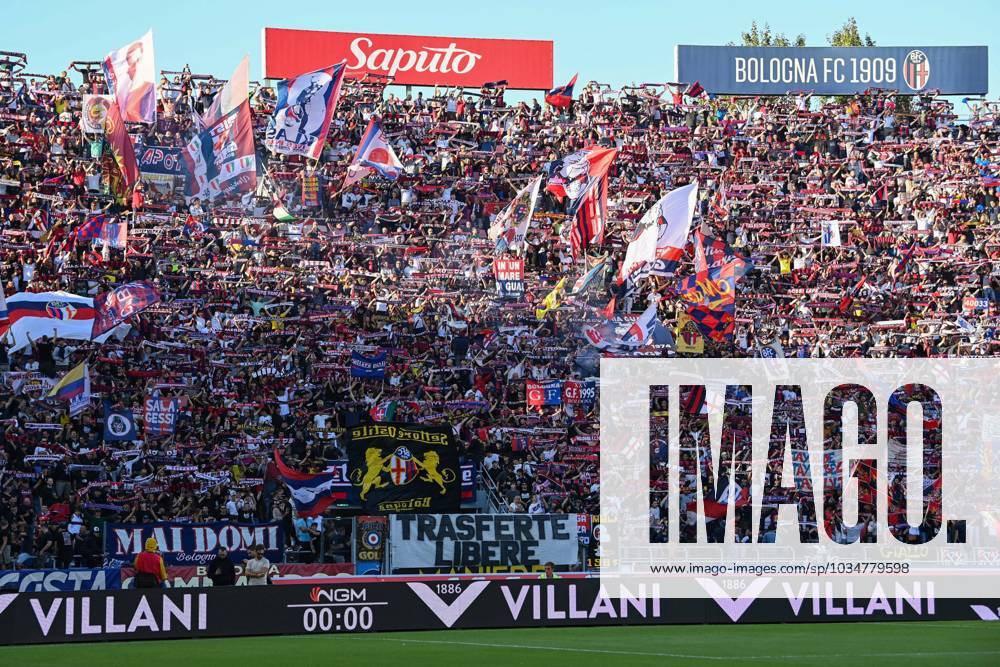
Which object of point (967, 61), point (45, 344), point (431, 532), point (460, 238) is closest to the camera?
point (431, 532)

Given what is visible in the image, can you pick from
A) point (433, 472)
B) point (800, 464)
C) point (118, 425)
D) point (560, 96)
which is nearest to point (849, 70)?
point (560, 96)

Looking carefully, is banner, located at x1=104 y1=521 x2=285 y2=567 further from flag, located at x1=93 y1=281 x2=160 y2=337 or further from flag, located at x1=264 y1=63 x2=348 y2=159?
flag, located at x1=264 y1=63 x2=348 y2=159

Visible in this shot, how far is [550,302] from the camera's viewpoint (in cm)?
3653

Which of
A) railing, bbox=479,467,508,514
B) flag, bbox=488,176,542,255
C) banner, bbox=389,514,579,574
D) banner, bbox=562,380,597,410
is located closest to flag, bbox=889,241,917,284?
flag, bbox=488,176,542,255

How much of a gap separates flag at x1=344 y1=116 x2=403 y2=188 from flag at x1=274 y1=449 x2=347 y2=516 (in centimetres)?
1223

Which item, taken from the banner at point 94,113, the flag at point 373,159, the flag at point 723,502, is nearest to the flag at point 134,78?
the banner at point 94,113

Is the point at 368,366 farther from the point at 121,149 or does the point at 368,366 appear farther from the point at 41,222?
the point at 41,222

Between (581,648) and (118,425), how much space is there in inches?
589

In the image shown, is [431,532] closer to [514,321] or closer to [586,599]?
[586,599]

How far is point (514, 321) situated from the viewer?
3644 centimetres

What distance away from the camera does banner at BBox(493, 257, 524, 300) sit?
122 ft

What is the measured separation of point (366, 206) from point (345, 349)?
22.1 ft

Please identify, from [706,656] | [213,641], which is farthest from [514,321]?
[706,656]

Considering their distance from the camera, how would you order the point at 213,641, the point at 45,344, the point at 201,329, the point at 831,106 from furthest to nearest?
the point at 831,106, the point at 201,329, the point at 45,344, the point at 213,641
